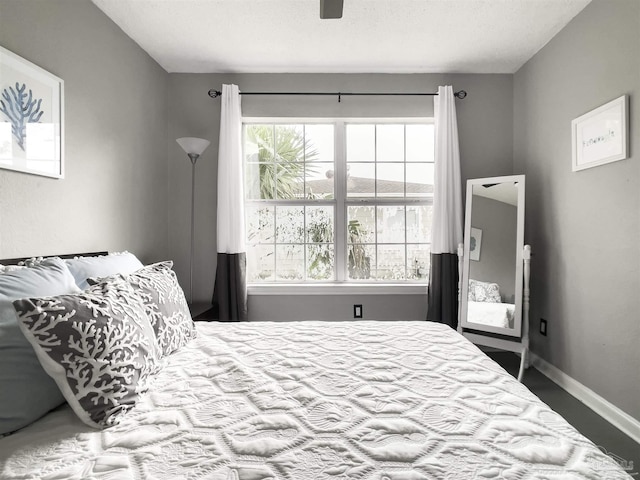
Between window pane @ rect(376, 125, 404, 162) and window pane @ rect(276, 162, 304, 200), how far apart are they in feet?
2.62

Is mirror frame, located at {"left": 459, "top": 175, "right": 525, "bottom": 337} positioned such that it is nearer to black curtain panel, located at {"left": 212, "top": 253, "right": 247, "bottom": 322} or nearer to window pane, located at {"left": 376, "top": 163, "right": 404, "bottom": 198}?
window pane, located at {"left": 376, "top": 163, "right": 404, "bottom": 198}

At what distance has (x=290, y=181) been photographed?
3.43 m

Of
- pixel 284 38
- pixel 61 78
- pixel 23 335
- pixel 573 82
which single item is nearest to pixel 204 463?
pixel 23 335

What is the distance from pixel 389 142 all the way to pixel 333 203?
0.83 m

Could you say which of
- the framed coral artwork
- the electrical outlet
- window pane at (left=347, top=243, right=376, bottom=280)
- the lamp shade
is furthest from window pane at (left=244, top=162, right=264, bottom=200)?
the electrical outlet

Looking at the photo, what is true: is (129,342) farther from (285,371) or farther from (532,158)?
(532,158)

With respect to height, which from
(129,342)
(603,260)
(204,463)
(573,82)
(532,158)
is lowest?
(204,463)

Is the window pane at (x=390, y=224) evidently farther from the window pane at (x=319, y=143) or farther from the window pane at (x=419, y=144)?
the window pane at (x=319, y=143)

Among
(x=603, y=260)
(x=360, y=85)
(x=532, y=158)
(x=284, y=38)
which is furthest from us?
(x=360, y=85)

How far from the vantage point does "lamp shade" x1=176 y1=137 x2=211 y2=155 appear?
2.85 meters

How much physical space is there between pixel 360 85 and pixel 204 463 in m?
3.25

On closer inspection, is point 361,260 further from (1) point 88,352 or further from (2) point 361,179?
(1) point 88,352

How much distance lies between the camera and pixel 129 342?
1115 mm

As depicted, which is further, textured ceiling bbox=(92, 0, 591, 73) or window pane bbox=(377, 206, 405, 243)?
window pane bbox=(377, 206, 405, 243)
